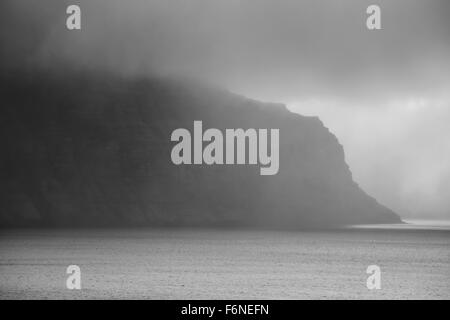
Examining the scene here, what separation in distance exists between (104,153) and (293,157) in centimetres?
4999

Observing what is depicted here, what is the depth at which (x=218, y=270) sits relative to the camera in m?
69.6

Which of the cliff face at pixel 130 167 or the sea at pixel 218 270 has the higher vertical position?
the cliff face at pixel 130 167

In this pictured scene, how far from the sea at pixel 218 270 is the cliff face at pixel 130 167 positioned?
5953 cm

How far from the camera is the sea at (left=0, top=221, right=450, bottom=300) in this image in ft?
166

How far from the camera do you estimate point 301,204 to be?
196 meters

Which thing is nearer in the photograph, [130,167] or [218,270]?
[218,270]

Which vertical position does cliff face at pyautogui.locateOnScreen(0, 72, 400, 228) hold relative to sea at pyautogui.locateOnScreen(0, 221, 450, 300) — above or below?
above

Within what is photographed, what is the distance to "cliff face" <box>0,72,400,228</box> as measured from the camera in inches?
6718

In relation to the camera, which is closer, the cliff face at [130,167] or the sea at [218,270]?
the sea at [218,270]

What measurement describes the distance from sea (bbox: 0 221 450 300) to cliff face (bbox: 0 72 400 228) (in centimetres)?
5953

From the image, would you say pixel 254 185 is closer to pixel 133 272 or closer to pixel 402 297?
pixel 133 272

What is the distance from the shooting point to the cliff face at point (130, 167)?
170625mm

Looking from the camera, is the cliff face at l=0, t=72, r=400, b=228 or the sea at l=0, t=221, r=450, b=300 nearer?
the sea at l=0, t=221, r=450, b=300

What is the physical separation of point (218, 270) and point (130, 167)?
11414 centimetres
